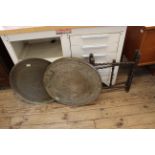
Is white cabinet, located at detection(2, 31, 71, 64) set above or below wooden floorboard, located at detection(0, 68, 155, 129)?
above

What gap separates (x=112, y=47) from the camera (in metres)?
1.27

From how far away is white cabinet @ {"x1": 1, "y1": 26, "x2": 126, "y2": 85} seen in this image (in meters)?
1.15

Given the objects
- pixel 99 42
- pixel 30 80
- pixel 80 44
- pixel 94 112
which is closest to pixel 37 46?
pixel 30 80

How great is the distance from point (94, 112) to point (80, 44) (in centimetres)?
61

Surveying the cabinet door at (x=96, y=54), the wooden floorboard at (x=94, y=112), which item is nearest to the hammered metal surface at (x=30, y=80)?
the wooden floorboard at (x=94, y=112)

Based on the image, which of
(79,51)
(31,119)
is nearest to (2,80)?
(31,119)

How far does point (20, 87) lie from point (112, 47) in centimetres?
88

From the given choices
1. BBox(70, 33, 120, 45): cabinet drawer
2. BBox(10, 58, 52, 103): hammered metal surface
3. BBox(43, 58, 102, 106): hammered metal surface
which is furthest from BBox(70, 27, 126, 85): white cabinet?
BBox(10, 58, 52, 103): hammered metal surface

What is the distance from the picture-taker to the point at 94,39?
1.22m

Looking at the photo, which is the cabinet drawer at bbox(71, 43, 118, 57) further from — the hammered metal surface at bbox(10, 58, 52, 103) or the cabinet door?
the hammered metal surface at bbox(10, 58, 52, 103)

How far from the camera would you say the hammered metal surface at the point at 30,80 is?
1334 mm

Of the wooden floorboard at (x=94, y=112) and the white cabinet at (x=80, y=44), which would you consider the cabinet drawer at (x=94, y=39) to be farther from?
the wooden floorboard at (x=94, y=112)

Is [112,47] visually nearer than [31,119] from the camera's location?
Yes
